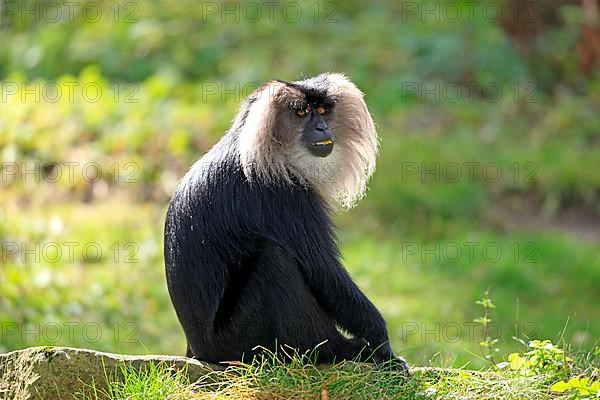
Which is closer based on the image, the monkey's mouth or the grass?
the grass

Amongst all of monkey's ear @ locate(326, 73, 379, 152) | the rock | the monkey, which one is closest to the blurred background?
monkey's ear @ locate(326, 73, 379, 152)

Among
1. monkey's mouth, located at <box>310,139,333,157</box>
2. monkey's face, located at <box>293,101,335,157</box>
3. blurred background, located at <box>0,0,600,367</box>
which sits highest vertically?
monkey's face, located at <box>293,101,335,157</box>

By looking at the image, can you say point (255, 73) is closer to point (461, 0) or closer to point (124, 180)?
point (124, 180)

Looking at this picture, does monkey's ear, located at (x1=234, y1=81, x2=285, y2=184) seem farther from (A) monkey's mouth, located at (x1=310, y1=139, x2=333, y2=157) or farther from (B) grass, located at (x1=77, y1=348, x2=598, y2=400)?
(B) grass, located at (x1=77, y1=348, x2=598, y2=400)

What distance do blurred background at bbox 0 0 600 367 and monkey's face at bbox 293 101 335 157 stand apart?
10.4ft

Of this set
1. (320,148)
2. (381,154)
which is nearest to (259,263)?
(320,148)

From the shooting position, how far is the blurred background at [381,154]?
10.1 meters

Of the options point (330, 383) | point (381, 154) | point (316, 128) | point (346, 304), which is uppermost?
point (316, 128)

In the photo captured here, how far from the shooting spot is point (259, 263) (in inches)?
209

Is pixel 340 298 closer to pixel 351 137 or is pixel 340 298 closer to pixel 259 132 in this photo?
pixel 259 132

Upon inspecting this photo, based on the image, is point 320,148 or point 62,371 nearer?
point 62,371

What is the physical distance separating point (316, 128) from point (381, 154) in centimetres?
646

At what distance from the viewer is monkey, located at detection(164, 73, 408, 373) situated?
5.31 m

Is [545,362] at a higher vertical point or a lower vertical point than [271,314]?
lower
